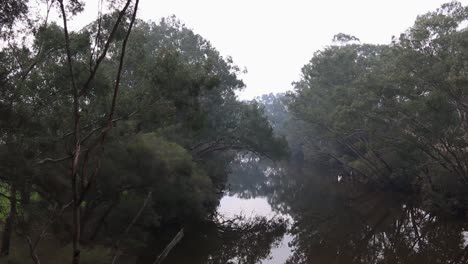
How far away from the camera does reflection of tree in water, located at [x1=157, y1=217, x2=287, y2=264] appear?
16.7 m

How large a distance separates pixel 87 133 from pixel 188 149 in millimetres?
12124

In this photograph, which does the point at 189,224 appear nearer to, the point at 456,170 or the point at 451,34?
the point at 456,170

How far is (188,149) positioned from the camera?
2431 centimetres

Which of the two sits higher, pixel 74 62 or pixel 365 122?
pixel 365 122

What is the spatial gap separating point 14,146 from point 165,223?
490 inches

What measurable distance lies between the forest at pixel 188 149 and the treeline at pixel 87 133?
0.16 ft

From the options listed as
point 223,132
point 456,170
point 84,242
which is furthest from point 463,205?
point 84,242

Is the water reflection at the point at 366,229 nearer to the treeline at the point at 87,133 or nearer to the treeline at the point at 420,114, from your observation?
the treeline at the point at 420,114

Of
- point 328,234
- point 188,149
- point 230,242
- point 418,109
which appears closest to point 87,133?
point 230,242

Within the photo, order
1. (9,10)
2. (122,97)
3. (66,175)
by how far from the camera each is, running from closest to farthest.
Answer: (9,10) < (66,175) < (122,97)

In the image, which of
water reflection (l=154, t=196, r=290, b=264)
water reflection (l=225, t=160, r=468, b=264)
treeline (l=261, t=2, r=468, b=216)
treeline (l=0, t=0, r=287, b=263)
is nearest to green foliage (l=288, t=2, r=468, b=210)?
treeline (l=261, t=2, r=468, b=216)

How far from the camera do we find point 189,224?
72.9 ft

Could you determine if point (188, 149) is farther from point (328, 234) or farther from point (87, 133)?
point (87, 133)

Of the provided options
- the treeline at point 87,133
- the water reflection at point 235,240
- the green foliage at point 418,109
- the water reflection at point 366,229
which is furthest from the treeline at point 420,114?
the treeline at point 87,133
